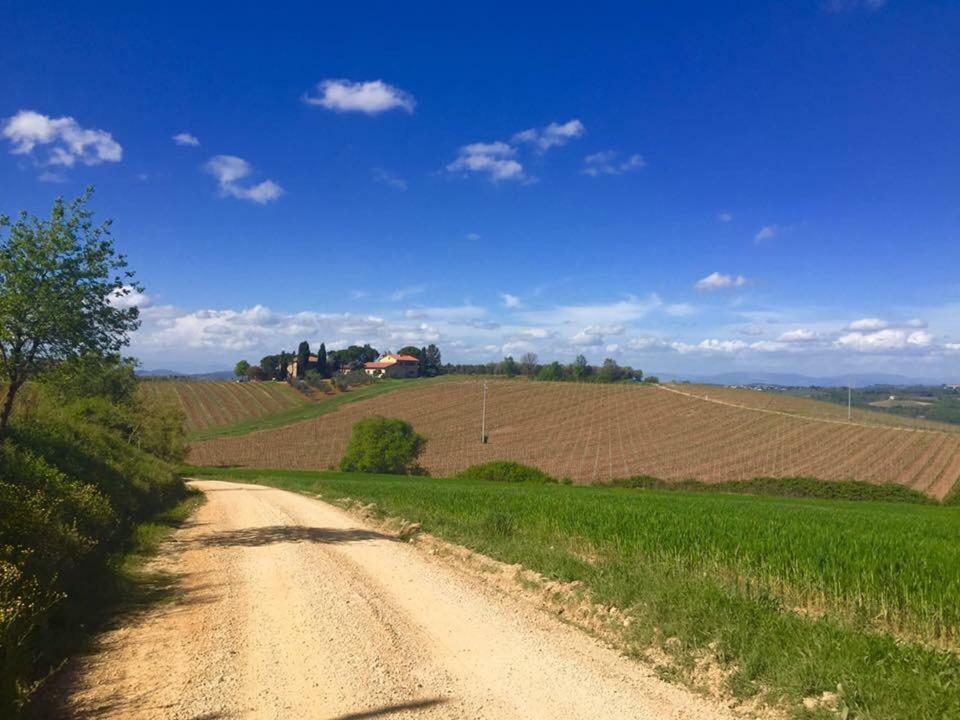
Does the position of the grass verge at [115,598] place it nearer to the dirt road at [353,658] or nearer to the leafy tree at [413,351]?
the dirt road at [353,658]

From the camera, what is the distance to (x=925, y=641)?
7492mm

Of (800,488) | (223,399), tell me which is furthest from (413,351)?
(800,488)

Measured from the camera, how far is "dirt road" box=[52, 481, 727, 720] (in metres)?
5.72

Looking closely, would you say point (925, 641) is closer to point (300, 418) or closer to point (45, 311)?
point (45, 311)

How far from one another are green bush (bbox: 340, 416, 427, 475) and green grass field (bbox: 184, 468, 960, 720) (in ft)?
158

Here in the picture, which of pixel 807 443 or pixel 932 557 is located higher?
pixel 932 557

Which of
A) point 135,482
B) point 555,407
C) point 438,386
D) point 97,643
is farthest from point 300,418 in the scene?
point 97,643

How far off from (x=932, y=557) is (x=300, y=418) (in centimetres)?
9184

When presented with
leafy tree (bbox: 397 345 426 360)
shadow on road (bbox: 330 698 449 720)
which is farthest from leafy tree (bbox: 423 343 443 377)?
Result: shadow on road (bbox: 330 698 449 720)

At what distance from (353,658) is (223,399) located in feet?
380

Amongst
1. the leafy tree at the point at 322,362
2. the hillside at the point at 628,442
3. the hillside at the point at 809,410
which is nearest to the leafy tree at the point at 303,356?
the leafy tree at the point at 322,362

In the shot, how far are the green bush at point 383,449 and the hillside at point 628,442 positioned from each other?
3.39 m

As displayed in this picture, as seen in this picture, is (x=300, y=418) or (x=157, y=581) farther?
(x=300, y=418)

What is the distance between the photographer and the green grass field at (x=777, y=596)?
→ 232 inches
